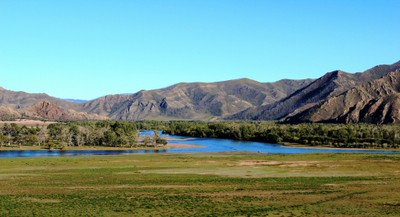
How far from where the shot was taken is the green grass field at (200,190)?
4812 centimetres

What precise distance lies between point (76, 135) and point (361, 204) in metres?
156

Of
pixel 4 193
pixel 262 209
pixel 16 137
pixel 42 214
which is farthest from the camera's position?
pixel 16 137

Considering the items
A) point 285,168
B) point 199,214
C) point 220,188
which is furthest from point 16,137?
point 199,214

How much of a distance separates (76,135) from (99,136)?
918 cm

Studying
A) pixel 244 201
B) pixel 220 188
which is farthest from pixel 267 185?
pixel 244 201

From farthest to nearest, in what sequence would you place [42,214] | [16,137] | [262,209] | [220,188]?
[16,137] → [220,188] → [262,209] → [42,214]

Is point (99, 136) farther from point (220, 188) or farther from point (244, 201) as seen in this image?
point (244, 201)

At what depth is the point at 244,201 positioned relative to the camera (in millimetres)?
53594

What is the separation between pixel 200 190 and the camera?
2483 inches

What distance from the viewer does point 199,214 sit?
45.8 m

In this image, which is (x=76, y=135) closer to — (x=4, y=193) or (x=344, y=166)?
(x=344, y=166)

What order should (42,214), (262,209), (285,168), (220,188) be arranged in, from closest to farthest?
(42,214) → (262,209) → (220,188) → (285,168)

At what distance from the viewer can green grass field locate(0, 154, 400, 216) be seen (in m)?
48.1

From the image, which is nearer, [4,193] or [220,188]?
[4,193]
